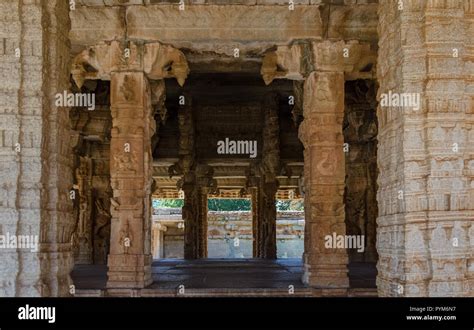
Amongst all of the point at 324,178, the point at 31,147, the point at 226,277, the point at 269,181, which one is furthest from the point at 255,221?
the point at 31,147

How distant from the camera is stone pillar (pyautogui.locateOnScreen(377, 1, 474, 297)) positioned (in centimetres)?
495

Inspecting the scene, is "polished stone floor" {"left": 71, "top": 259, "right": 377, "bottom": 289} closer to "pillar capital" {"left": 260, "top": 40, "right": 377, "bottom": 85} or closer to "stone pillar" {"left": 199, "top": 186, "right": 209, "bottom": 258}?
"stone pillar" {"left": 199, "top": 186, "right": 209, "bottom": 258}

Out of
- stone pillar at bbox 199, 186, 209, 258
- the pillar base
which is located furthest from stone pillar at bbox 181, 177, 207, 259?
the pillar base

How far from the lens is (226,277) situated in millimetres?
10812

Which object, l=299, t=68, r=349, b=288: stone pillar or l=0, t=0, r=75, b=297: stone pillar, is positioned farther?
l=299, t=68, r=349, b=288: stone pillar

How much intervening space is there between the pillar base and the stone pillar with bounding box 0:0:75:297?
3.22m

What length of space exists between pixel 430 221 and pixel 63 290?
354cm

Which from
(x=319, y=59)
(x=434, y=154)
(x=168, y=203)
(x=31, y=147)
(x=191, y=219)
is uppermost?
(x=319, y=59)

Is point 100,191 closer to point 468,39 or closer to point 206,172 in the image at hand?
point 206,172

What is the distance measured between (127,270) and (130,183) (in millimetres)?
1340

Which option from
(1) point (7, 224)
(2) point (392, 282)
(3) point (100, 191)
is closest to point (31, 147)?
(1) point (7, 224)

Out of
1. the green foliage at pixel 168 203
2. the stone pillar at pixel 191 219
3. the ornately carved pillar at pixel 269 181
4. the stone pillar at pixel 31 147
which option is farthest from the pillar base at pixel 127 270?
the green foliage at pixel 168 203

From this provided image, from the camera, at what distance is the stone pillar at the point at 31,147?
5.45m

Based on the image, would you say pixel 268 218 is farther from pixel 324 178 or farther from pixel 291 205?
pixel 291 205
